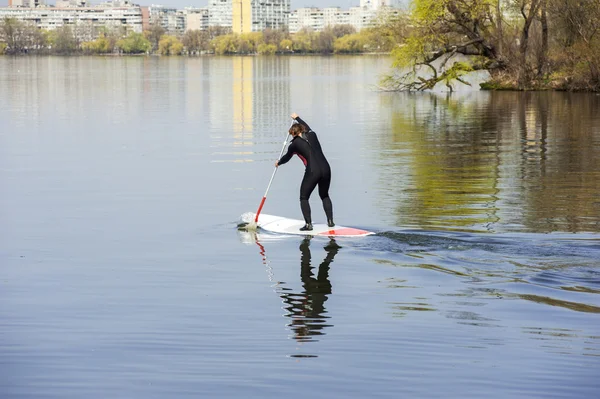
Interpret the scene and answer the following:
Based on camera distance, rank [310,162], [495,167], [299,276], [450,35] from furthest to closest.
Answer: [450,35] < [495,167] < [310,162] < [299,276]

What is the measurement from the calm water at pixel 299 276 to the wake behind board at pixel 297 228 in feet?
1.36

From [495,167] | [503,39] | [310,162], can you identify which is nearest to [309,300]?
[310,162]

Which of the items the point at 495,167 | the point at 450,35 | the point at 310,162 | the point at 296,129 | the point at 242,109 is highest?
the point at 450,35

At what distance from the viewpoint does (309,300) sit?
1266cm

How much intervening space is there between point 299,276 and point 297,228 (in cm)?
295

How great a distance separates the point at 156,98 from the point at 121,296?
4638 cm

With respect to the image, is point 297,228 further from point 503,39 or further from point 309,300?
point 503,39

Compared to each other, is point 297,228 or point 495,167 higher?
point 495,167

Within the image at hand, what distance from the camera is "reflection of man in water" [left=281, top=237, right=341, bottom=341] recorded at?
444 inches

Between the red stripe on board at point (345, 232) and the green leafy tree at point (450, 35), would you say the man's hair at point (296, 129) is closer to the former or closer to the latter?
the red stripe on board at point (345, 232)

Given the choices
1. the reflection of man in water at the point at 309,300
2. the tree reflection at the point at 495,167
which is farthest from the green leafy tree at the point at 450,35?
the reflection of man in water at the point at 309,300

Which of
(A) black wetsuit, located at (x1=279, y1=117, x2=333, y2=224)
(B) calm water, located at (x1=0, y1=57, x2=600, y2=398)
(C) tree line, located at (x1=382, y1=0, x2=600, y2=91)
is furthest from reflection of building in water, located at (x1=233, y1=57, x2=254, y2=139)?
(A) black wetsuit, located at (x1=279, y1=117, x2=333, y2=224)

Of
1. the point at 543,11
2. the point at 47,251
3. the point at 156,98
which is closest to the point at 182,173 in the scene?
the point at 47,251

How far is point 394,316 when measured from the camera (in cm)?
1168
